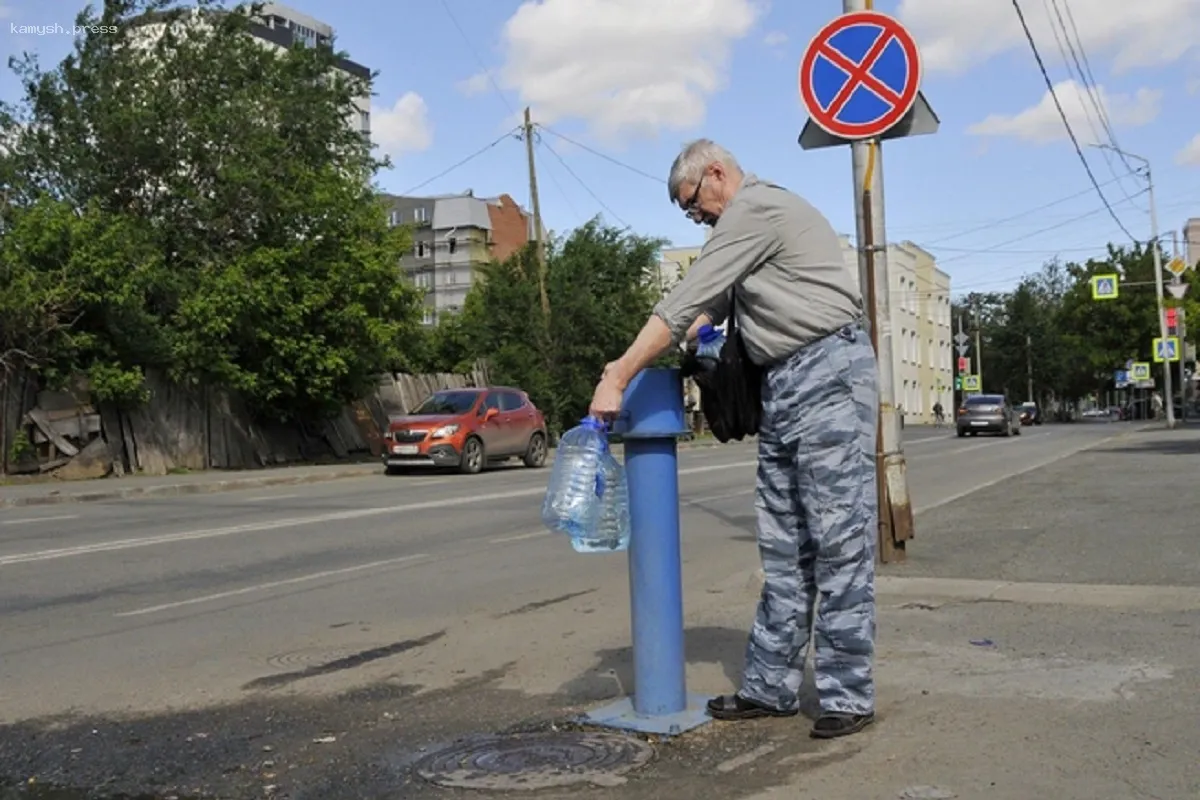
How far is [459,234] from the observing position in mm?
97938

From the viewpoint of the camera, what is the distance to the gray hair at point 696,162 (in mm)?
4340

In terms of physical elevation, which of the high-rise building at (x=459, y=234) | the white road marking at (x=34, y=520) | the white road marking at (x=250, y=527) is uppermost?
the high-rise building at (x=459, y=234)

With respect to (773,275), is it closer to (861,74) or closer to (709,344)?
(709,344)

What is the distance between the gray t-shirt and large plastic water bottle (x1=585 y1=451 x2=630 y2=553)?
544 millimetres

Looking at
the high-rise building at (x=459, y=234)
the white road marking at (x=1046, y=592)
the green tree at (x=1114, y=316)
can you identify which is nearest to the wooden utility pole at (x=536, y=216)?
the white road marking at (x=1046, y=592)

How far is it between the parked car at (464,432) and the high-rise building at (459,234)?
6867 centimetres

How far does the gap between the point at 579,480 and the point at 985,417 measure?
38.8 meters

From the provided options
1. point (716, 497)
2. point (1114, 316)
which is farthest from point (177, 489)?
point (1114, 316)

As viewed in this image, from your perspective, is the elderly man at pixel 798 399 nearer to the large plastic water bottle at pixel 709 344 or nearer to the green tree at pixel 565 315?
the large plastic water bottle at pixel 709 344

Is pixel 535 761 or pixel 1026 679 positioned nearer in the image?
pixel 535 761

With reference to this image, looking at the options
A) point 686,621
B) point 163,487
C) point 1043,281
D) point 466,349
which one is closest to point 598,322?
point 466,349

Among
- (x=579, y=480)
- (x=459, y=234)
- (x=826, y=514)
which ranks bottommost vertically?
(x=826, y=514)

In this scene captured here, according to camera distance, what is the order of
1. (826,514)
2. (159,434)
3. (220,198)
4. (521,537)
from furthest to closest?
(220,198) < (159,434) < (521,537) < (826,514)

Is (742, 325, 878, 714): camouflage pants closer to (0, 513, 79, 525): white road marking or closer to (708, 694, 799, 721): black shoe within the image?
(708, 694, 799, 721): black shoe
